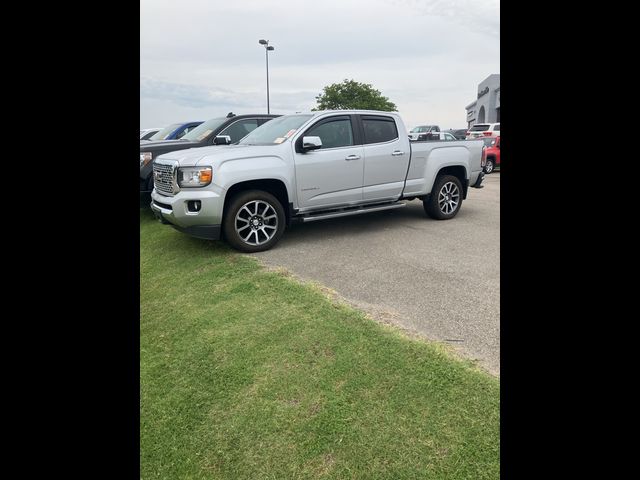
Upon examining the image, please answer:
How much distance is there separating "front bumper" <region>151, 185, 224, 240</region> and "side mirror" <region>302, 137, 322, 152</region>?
1.33 meters

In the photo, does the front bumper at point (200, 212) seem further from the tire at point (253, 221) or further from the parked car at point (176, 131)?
the parked car at point (176, 131)

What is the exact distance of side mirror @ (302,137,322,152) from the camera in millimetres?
5902

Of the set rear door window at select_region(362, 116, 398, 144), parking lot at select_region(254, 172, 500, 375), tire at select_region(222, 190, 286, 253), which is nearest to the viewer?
parking lot at select_region(254, 172, 500, 375)

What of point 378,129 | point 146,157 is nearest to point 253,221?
point 378,129

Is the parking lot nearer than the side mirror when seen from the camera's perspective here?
Yes

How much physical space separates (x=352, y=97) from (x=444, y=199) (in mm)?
33764

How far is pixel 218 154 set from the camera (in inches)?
223

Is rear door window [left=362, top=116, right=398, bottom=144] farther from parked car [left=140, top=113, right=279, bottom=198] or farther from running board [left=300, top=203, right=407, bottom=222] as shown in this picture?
parked car [left=140, top=113, right=279, bottom=198]

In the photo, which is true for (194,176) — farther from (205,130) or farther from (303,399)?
(205,130)

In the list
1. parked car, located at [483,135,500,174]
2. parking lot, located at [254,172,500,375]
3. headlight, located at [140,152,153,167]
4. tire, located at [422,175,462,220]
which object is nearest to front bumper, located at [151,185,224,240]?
parking lot, located at [254,172,500,375]
